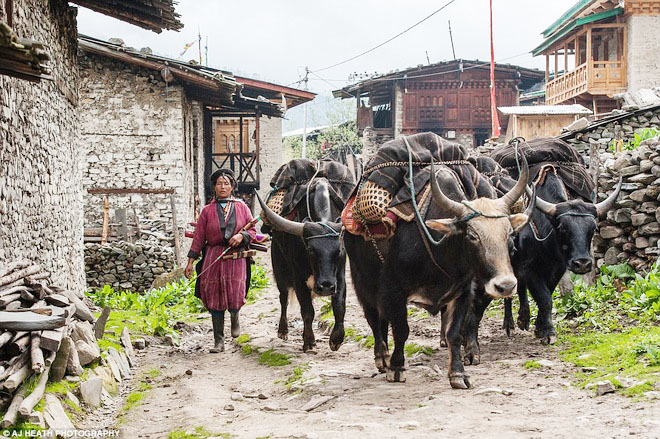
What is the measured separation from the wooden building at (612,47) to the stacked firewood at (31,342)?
22056mm

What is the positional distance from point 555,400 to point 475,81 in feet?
97.8

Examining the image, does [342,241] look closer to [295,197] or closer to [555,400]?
[295,197]

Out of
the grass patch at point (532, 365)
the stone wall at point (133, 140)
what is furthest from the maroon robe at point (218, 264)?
the stone wall at point (133, 140)

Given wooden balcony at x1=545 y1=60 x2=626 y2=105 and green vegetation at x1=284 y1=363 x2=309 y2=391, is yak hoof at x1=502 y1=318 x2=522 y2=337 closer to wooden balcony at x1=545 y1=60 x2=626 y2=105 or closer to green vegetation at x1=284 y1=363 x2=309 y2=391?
green vegetation at x1=284 y1=363 x2=309 y2=391

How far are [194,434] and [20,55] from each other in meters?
2.44

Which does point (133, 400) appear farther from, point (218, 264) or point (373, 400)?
point (218, 264)

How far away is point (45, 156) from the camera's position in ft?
29.2

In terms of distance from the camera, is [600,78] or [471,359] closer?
[471,359]

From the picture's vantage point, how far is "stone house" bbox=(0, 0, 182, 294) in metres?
7.09

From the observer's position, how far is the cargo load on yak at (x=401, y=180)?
6117mm

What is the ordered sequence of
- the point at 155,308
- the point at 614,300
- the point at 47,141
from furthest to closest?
1. the point at 155,308
2. the point at 47,141
3. the point at 614,300

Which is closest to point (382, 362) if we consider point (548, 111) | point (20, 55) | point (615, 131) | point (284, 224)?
point (284, 224)

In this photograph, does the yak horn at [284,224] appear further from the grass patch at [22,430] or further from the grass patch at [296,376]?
the grass patch at [22,430]

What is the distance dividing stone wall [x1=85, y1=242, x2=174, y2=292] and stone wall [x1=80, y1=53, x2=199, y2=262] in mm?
1503
